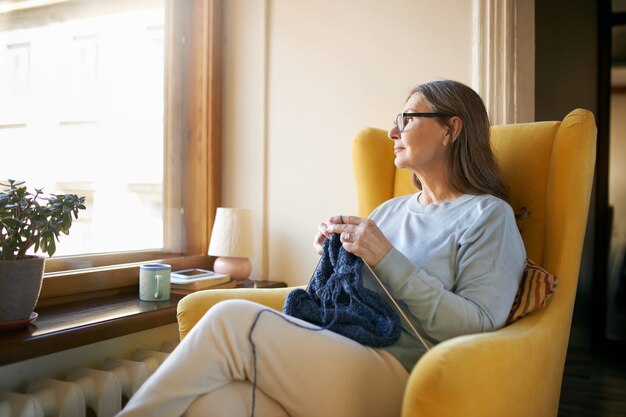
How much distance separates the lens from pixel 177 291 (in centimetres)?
199

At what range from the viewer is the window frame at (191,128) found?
235cm

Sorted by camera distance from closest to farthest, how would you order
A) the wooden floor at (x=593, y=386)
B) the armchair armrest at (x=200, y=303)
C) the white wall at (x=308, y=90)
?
the armchair armrest at (x=200, y=303) → the white wall at (x=308, y=90) → the wooden floor at (x=593, y=386)

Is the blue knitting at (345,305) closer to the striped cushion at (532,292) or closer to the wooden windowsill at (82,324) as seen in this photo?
the striped cushion at (532,292)

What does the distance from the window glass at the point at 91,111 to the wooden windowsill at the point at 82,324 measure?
26 centimetres

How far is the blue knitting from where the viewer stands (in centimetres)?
122

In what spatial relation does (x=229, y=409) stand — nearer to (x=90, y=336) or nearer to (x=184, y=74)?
(x=90, y=336)

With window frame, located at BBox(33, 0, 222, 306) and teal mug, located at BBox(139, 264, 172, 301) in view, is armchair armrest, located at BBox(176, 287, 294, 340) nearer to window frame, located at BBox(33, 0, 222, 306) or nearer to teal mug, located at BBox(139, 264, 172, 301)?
teal mug, located at BBox(139, 264, 172, 301)

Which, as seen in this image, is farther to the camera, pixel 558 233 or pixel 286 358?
pixel 558 233

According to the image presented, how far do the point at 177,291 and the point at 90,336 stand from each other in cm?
53

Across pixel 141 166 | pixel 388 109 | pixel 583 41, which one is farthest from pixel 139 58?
pixel 583 41

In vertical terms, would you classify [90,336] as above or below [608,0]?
below

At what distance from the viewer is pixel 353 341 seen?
3.89 feet

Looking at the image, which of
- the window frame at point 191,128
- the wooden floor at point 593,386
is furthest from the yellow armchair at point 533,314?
the wooden floor at point 593,386

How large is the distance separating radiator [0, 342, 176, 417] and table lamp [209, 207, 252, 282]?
0.58 meters
